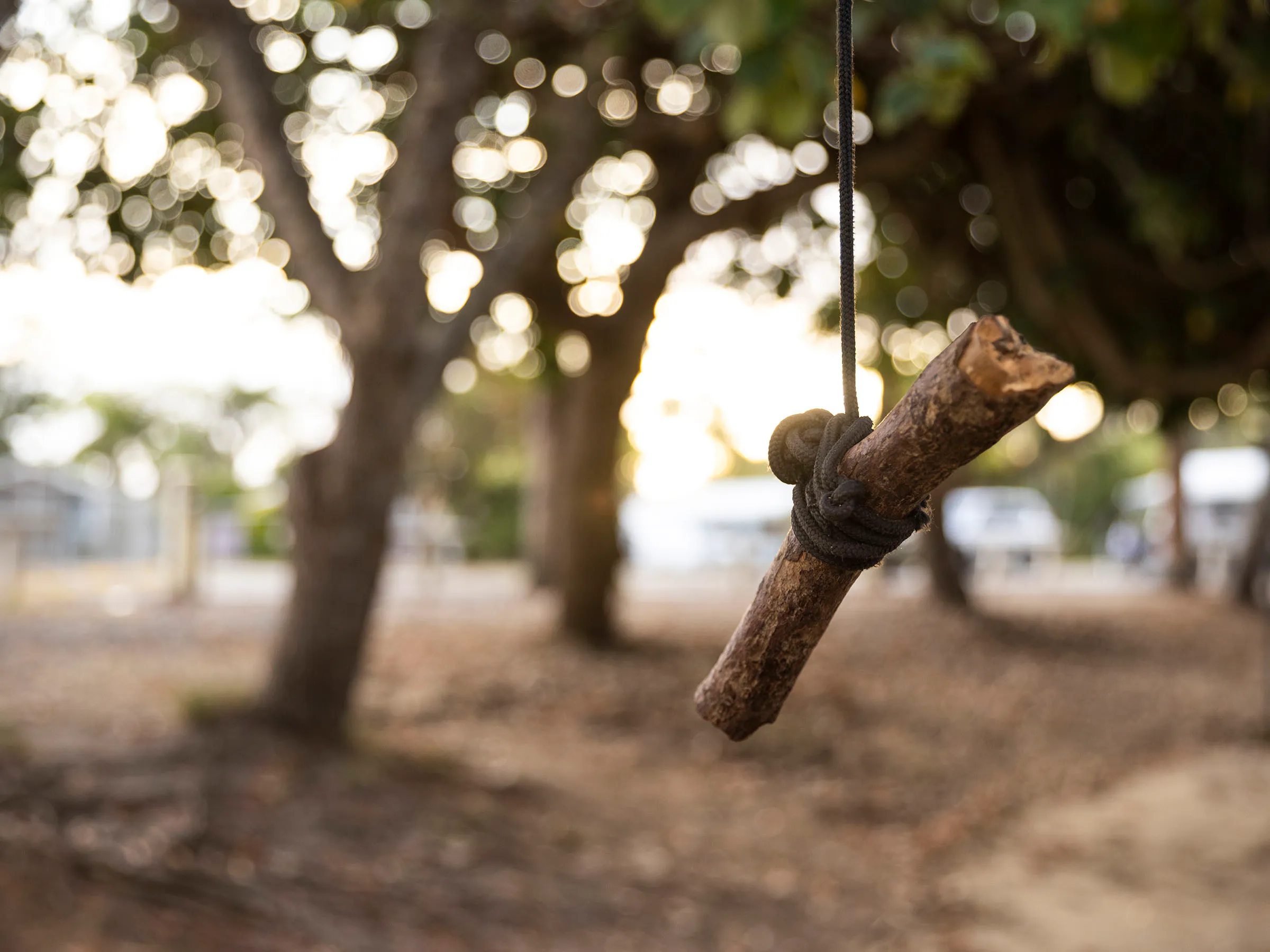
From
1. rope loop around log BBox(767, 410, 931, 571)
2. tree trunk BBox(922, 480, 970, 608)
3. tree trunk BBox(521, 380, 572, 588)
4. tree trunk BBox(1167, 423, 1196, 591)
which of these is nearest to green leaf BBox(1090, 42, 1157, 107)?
rope loop around log BBox(767, 410, 931, 571)

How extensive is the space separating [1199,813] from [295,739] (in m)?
4.88

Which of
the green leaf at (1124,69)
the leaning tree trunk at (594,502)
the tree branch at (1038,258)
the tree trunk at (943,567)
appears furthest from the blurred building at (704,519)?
the green leaf at (1124,69)

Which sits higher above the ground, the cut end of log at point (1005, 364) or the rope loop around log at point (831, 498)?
the cut end of log at point (1005, 364)

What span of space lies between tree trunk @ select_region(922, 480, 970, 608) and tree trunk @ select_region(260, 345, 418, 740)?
8051mm

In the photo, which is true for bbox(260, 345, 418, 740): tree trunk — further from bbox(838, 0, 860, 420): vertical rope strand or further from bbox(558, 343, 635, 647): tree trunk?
bbox(838, 0, 860, 420): vertical rope strand

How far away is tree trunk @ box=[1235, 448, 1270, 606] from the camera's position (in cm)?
1451

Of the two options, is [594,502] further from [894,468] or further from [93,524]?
[93,524]

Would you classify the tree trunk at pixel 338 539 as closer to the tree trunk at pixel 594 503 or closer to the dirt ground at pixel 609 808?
the dirt ground at pixel 609 808

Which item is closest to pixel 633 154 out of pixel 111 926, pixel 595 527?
pixel 595 527

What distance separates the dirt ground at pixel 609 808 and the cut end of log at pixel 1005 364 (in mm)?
3445

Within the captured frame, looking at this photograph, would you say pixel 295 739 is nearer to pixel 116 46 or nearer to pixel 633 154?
pixel 116 46

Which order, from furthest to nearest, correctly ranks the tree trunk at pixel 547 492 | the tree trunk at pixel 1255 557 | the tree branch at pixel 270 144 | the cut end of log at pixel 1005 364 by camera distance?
the tree trunk at pixel 1255 557, the tree trunk at pixel 547 492, the tree branch at pixel 270 144, the cut end of log at pixel 1005 364

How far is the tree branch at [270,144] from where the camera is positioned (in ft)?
17.5

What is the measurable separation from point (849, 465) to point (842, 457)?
0.02m
